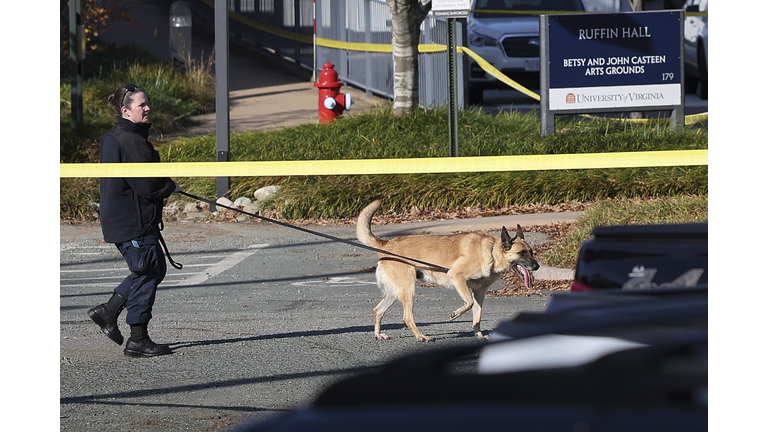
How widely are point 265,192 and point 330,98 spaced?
282cm

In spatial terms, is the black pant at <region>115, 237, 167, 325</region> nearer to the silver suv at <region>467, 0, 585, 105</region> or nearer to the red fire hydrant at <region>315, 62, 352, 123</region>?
the red fire hydrant at <region>315, 62, 352, 123</region>

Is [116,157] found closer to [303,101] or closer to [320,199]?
[320,199]

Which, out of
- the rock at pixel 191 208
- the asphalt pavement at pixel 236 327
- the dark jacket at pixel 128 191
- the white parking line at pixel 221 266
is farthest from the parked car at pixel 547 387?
the rock at pixel 191 208

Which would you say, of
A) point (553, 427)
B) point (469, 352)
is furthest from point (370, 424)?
point (469, 352)

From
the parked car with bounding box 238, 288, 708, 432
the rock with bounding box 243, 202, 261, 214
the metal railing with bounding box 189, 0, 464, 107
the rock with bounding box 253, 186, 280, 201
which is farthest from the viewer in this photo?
the metal railing with bounding box 189, 0, 464, 107

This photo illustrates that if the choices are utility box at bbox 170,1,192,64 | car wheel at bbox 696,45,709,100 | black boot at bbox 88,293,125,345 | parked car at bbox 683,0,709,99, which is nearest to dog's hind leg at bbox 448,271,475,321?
black boot at bbox 88,293,125,345

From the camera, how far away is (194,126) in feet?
50.7

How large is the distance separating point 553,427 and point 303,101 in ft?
53.3

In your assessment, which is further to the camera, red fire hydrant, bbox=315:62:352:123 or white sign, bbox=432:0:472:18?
red fire hydrant, bbox=315:62:352:123

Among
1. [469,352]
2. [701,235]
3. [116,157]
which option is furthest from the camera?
[116,157]

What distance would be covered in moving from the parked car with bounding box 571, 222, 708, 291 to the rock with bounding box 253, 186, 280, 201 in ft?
27.2

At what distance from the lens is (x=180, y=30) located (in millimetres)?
18906

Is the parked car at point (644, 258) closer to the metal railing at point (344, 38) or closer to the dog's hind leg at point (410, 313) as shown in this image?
the dog's hind leg at point (410, 313)

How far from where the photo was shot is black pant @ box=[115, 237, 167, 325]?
577 centimetres
